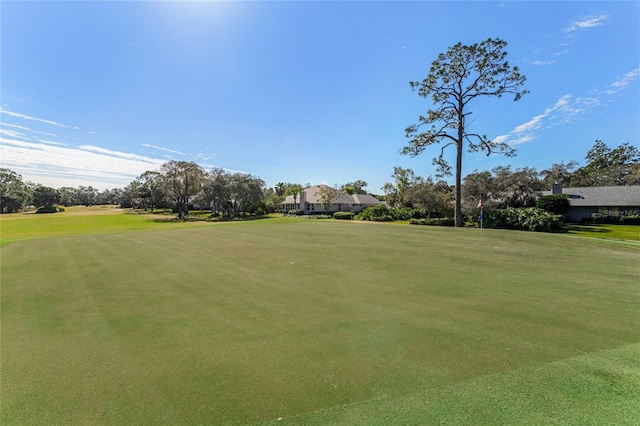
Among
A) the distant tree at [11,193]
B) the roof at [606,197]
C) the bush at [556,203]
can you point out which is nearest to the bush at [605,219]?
the roof at [606,197]

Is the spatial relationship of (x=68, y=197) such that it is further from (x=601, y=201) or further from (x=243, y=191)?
(x=601, y=201)

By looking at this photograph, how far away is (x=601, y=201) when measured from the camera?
1312 inches

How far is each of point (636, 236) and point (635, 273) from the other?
1800 centimetres

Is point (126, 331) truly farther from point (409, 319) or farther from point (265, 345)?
point (409, 319)

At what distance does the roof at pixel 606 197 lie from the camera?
3198cm

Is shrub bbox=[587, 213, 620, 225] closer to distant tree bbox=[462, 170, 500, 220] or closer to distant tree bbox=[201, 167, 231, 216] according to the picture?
distant tree bbox=[462, 170, 500, 220]

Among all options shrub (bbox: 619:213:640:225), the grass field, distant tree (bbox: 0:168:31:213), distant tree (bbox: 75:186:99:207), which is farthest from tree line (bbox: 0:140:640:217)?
distant tree (bbox: 75:186:99:207)

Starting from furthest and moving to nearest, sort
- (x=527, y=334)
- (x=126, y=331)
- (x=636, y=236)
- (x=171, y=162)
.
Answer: (x=171, y=162)
(x=636, y=236)
(x=126, y=331)
(x=527, y=334)

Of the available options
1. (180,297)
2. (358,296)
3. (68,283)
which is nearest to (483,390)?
(358,296)

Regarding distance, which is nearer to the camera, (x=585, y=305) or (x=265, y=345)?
(x=265, y=345)

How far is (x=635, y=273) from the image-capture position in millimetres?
8922

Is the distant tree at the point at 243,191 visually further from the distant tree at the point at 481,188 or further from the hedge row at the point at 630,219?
the hedge row at the point at 630,219

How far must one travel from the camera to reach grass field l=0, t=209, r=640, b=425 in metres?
3.03

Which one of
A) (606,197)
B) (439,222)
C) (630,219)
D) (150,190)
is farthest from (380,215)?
(150,190)
